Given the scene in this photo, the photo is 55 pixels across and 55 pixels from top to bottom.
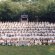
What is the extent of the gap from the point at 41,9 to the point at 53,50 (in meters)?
14.1

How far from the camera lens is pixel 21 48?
9.45 metres

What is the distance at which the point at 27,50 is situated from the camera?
30.1 ft

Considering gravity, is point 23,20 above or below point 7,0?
below

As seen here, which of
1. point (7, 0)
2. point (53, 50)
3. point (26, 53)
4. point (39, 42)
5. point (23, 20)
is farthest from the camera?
point (7, 0)

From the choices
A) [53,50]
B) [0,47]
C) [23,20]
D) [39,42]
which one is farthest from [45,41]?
[23,20]

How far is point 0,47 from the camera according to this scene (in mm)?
9648

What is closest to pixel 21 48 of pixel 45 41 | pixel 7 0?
pixel 45 41

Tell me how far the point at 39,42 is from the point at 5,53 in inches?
80.5

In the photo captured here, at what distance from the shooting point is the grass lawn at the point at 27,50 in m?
8.73

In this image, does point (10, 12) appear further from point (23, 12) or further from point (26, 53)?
point (26, 53)

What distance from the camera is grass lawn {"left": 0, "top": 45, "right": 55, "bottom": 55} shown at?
873 centimetres

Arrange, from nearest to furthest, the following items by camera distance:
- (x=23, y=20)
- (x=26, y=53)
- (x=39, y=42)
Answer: (x=26, y=53) < (x=39, y=42) < (x=23, y=20)

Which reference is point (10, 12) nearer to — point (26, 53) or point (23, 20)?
point (23, 20)

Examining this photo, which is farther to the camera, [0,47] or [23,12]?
[23,12]
